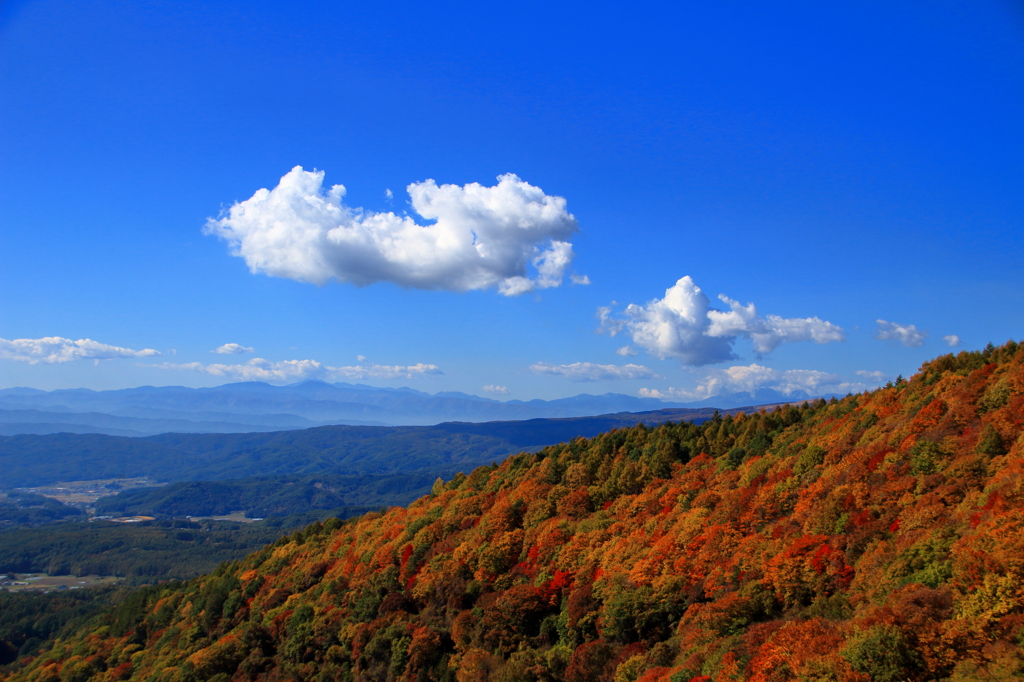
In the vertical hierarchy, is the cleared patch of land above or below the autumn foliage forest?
below

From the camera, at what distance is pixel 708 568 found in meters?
27.7

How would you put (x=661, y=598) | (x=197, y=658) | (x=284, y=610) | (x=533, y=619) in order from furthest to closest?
(x=284, y=610)
(x=197, y=658)
(x=533, y=619)
(x=661, y=598)

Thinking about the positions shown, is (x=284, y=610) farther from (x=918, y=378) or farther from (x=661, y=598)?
(x=918, y=378)

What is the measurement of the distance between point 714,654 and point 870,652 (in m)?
5.92

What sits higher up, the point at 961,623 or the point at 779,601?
the point at 961,623

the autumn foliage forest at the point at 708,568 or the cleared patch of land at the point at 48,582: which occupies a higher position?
the autumn foliage forest at the point at 708,568

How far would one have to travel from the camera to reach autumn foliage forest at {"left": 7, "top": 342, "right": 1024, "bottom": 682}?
17172mm

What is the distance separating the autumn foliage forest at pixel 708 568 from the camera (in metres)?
17.2

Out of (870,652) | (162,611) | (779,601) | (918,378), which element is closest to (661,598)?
(779,601)

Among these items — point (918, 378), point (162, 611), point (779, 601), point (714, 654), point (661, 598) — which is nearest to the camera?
point (714, 654)

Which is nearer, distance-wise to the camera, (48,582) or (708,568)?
(708,568)

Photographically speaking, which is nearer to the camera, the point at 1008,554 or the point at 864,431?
the point at 1008,554

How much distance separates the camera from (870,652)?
15.8 metres

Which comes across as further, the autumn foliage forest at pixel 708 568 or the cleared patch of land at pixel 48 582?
the cleared patch of land at pixel 48 582
